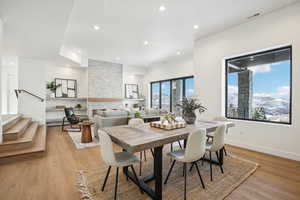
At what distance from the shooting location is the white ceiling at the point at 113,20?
2.59 metres

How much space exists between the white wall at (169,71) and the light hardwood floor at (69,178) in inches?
162

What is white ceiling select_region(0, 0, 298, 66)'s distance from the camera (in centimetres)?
259

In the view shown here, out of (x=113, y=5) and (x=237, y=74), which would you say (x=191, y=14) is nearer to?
(x=113, y=5)

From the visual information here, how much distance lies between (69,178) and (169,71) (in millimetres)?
6299

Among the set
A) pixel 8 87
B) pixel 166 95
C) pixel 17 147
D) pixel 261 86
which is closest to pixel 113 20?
pixel 17 147

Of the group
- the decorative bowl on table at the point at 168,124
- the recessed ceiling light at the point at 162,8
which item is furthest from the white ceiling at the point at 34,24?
the decorative bowl on table at the point at 168,124

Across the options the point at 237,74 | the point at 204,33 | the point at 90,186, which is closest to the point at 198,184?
the point at 90,186

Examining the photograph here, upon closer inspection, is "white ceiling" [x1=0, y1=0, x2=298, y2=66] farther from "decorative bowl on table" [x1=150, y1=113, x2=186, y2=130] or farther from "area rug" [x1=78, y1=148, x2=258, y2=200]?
"area rug" [x1=78, y1=148, x2=258, y2=200]

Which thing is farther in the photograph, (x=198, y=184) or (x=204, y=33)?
(x=204, y=33)

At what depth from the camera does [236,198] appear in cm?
182

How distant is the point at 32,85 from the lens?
5.27 metres

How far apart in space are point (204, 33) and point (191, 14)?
1189 mm

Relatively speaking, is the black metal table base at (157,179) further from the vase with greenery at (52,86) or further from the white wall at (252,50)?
the vase with greenery at (52,86)

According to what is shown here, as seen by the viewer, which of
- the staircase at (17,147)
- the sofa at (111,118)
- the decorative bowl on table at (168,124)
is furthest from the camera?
the sofa at (111,118)
